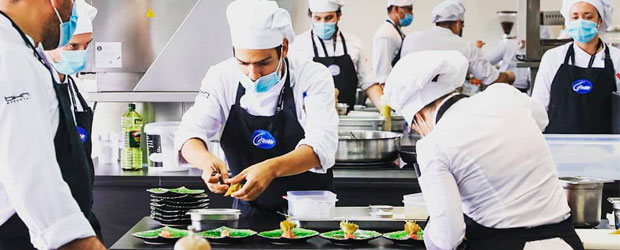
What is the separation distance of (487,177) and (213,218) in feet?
3.77

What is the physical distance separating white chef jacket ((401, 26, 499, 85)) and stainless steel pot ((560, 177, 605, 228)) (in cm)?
434

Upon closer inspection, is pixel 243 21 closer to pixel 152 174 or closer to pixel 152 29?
pixel 152 174

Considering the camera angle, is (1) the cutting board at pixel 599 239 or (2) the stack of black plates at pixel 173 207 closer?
(1) the cutting board at pixel 599 239

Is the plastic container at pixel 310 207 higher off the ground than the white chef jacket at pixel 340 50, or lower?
lower

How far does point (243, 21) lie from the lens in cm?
353

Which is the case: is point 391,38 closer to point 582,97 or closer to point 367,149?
point 582,97

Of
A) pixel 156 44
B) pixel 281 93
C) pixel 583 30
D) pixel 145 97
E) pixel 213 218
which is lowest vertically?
pixel 213 218

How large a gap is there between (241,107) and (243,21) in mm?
387

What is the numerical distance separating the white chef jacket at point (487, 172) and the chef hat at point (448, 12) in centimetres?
507

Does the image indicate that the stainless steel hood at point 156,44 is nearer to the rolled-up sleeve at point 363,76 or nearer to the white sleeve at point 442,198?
the rolled-up sleeve at point 363,76

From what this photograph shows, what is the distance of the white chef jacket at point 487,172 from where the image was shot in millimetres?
2645

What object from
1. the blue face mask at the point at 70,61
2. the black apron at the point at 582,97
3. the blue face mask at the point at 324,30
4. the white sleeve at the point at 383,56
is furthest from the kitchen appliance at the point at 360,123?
the white sleeve at the point at 383,56

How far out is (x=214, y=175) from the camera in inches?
130

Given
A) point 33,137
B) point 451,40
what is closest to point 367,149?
point 33,137
